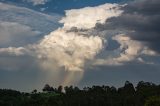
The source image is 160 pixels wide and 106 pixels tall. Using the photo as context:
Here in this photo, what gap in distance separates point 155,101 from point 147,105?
4.62 m

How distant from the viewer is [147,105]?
648 ft

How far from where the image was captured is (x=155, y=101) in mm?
198000
